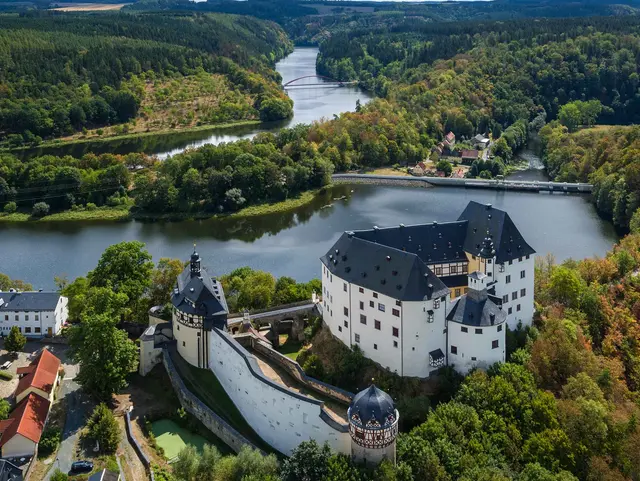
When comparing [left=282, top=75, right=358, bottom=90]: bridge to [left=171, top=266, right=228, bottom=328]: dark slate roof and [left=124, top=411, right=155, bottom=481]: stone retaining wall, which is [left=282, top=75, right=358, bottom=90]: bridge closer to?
[left=171, top=266, right=228, bottom=328]: dark slate roof

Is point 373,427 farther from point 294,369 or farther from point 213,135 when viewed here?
point 213,135

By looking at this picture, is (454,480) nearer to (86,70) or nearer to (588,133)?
(588,133)

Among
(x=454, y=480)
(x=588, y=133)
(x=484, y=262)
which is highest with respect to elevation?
(x=484, y=262)

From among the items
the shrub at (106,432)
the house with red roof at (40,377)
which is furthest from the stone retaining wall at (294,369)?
the house with red roof at (40,377)

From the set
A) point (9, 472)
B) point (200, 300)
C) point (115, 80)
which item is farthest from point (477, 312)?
point (115, 80)

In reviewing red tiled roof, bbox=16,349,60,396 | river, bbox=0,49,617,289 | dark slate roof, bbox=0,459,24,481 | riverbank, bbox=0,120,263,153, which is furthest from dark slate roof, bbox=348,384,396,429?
riverbank, bbox=0,120,263,153

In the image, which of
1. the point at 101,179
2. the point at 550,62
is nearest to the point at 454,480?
the point at 101,179
